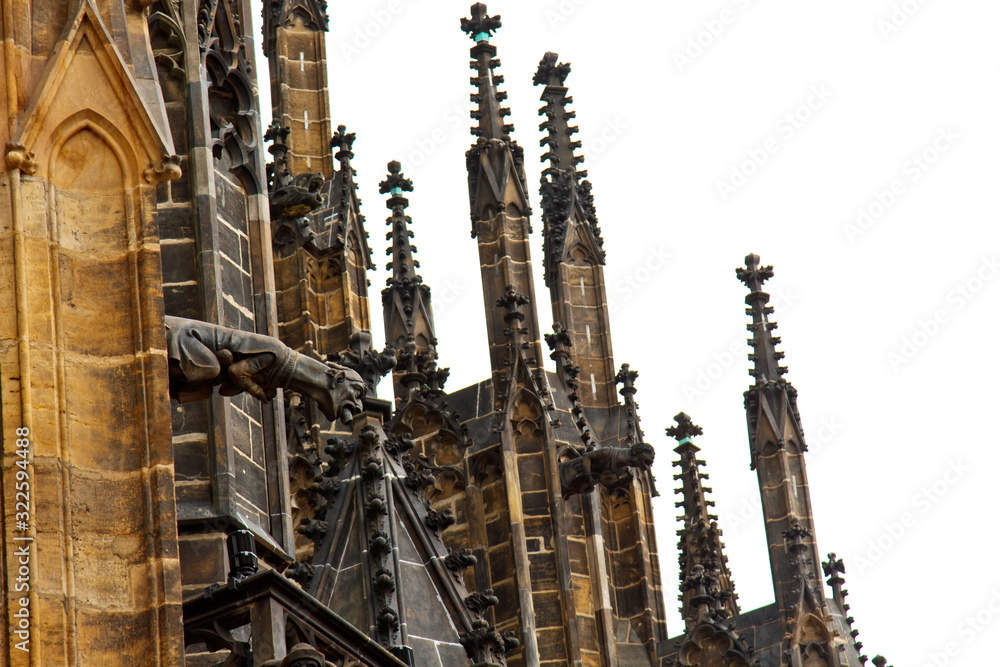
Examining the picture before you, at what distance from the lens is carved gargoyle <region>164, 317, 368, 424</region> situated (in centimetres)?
1165

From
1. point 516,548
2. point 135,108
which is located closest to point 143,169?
point 135,108

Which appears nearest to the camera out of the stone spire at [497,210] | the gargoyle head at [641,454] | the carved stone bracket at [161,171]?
the carved stone bracket at [161,171]

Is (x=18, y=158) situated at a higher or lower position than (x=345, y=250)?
lower

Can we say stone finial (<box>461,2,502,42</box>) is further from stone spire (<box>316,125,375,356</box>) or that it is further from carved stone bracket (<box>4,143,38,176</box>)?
carved stone bracket (<box>4,143,38,176</box>)

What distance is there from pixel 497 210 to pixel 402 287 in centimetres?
180

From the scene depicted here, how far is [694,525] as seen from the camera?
94.7 ft

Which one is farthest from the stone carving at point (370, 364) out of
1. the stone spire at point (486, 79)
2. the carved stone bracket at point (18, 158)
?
the stone spire at point (486, 79)

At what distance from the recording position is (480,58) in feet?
95.6

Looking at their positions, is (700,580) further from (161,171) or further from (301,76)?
(161,171)

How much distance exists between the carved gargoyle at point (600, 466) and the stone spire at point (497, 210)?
1502mm

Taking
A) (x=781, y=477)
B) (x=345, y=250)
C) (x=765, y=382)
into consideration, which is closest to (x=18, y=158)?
(x=345, y=250)

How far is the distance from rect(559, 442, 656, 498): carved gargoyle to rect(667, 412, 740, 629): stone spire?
2.81 m

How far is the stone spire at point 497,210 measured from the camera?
26.6m

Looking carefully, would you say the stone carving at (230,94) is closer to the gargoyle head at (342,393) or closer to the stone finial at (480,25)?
the gargoyle head at (342,393)
